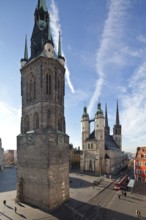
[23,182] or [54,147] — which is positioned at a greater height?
[54,147]

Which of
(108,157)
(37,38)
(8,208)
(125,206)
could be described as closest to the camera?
(8,208)

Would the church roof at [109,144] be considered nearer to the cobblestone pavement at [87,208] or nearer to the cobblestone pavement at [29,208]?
the cobblestone pavement at [87,208]

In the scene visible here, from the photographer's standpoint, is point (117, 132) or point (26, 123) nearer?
point (26, 123)

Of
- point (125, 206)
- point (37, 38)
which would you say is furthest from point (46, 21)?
point (125, 206)

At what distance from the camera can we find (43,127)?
27031 millimetres

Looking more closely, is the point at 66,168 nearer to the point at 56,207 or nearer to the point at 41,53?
the point at 56,207

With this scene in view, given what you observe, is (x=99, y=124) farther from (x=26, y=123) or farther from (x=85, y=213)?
(x=85, y=213)

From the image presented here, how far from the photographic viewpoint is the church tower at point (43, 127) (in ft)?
85.0

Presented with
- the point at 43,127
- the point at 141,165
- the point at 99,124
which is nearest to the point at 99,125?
the point at 99,124

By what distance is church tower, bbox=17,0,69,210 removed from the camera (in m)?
25.9

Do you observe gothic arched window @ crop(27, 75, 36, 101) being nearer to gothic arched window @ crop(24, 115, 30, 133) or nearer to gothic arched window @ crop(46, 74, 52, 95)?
gothic arched window @ crop(46, 74, 52, 95)

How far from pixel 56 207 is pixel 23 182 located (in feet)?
22.3

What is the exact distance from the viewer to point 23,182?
29.0 m

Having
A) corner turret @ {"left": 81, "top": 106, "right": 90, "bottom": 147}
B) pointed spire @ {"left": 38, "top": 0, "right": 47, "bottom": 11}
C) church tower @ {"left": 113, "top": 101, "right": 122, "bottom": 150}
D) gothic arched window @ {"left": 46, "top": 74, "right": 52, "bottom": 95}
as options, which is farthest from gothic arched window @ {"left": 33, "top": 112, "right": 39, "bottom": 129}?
church tower @ {"left": 113, "top": 101, "right": 122, "bottom": 150}
